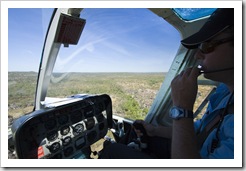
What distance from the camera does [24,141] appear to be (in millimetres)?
1242

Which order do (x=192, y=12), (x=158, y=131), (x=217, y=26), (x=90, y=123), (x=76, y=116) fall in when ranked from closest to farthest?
(x=217, y=26), (x=192, y=12), (x=158, y=131), (x=76, y=116), (x=90, y=123)

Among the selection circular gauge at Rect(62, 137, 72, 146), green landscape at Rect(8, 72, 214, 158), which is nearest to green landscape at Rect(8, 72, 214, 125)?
green landscape at Rect(8, 72, 214, 158)

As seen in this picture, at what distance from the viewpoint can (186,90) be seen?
98 cm

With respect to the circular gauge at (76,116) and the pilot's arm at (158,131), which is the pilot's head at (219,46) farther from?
the circular gauge at (76,116)

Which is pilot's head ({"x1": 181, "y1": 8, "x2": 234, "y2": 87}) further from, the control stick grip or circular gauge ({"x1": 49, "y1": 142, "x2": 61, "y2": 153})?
circular gauge ({"x1": 49, "y1": 142, "x2": 61, "y2": 153})

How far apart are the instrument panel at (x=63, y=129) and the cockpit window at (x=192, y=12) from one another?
1.02 metres

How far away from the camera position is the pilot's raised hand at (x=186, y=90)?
974 millimetres

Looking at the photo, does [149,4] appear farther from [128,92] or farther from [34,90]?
[34,90]

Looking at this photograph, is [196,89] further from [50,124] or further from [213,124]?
[50,124]

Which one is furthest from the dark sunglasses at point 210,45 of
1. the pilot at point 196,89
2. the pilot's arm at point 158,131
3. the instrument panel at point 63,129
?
the instrument panel at point 63,129

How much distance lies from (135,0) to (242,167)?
111 centimetres

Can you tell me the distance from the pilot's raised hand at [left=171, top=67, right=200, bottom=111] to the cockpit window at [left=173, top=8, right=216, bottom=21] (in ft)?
1.87

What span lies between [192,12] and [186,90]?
0.74 meters

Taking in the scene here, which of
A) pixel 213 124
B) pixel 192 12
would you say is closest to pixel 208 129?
pixel 213 124
